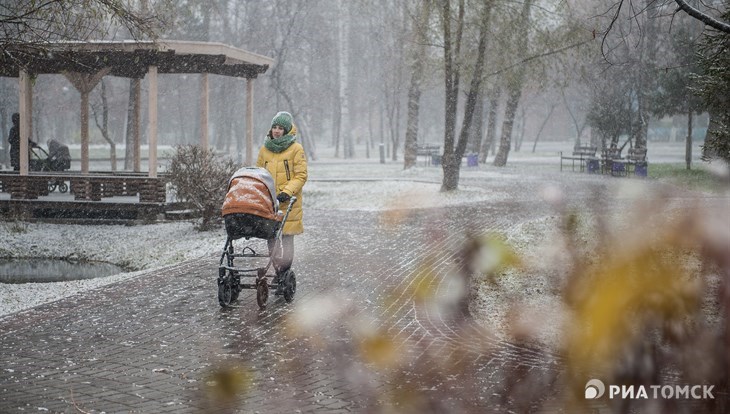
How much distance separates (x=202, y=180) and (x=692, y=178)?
18379mm

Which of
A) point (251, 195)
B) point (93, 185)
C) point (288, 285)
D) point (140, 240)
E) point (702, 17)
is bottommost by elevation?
point (140, 240)

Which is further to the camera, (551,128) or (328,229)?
(551,128)

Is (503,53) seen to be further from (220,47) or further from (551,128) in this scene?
(551,128)

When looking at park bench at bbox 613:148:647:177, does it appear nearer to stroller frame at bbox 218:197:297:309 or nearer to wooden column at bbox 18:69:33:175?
wooden column at bbox 18:69:33:175

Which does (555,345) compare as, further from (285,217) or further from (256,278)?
(256,278)

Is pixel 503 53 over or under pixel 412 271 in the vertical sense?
over

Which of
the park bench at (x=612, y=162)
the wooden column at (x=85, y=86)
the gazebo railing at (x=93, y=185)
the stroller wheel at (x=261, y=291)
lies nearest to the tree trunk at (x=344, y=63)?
the park bench at (x=612, y=162)

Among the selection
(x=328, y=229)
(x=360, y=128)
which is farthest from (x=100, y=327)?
(x=360, y=128)

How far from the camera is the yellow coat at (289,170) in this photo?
338 inches

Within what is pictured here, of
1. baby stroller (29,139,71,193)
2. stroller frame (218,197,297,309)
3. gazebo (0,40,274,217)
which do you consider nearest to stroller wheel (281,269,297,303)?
stroller frame (218,197,297,309)

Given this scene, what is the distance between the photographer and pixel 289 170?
859 centimetres

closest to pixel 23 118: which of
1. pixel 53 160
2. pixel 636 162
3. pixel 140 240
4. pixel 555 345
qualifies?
pixel 140 240

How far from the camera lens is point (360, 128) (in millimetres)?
97125

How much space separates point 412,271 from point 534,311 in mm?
2545
